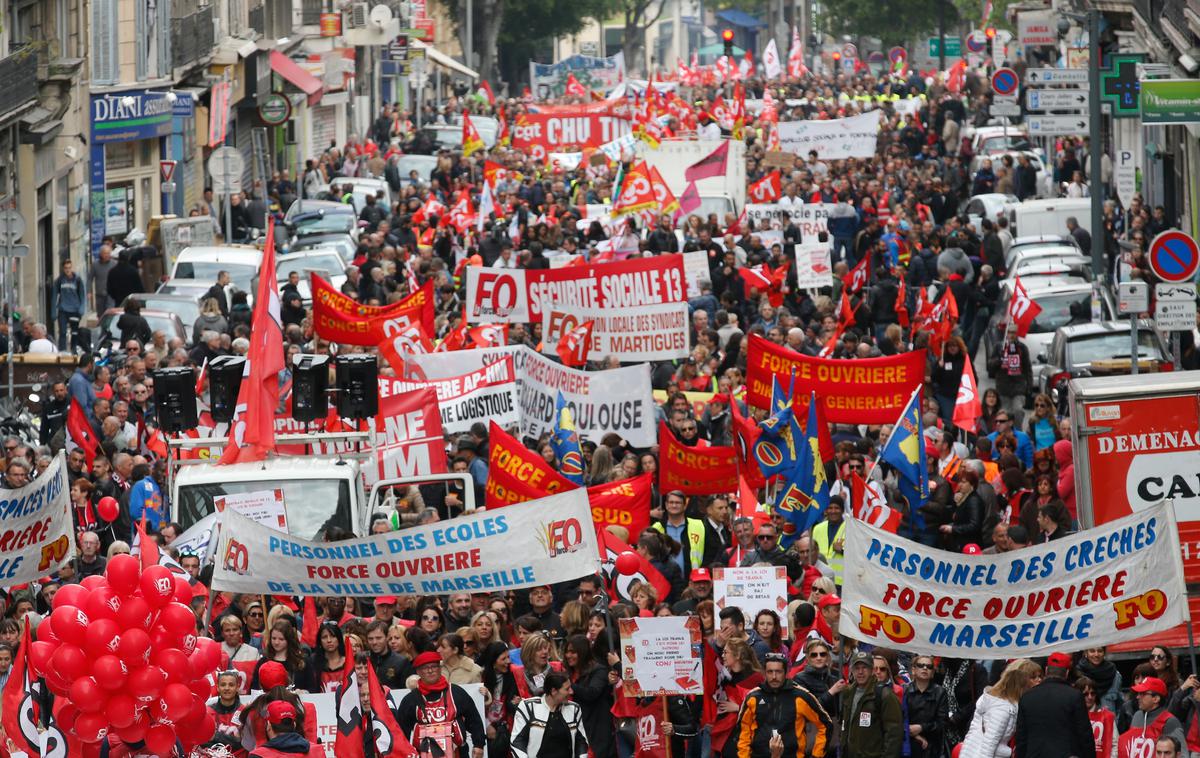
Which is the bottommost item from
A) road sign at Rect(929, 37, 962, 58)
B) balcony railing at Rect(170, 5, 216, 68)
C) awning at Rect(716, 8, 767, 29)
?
balcony railing at Rect(170, 5, 216, 68)

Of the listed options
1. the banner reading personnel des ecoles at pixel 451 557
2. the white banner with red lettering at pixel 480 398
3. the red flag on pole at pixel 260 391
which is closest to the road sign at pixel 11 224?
the white banner with red lettering at pixel 480 398

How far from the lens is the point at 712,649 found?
44.0 feet

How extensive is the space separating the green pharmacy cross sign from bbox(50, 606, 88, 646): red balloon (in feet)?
78.6

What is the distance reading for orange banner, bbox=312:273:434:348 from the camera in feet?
76.4

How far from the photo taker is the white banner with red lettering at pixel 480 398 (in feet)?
66.3

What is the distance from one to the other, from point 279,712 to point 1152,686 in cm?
430

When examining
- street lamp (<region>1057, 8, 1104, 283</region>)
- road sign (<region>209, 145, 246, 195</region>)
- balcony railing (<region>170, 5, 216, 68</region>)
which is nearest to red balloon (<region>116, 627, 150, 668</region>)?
street lamp (<region>1057, 8, 1104, 283</region>)

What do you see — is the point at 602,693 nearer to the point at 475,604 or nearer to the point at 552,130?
the point at 475,604

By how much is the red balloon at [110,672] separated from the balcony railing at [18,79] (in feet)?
74.1

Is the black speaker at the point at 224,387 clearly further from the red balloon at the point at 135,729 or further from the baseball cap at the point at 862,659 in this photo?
the baseball cap at the point at 862,659

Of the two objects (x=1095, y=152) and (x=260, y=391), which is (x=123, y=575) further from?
(x=1095, y=152)

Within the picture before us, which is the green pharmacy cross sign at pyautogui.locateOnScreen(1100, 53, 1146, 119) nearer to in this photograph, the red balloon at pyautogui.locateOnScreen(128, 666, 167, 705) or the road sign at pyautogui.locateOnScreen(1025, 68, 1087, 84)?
the road sign at pyautogui.locateOnScreen(1025, 68, 1087, 84)

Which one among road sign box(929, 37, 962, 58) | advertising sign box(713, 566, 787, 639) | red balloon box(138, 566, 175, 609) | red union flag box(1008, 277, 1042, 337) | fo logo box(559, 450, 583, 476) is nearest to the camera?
red balloon box(138, 566, 175, 609)

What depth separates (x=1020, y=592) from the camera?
12.3 meters
